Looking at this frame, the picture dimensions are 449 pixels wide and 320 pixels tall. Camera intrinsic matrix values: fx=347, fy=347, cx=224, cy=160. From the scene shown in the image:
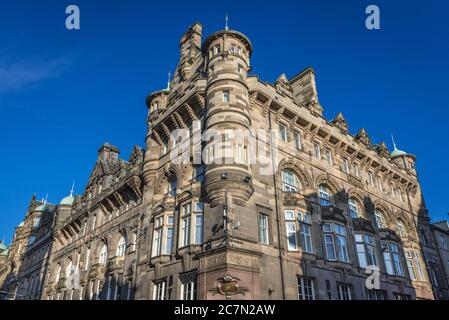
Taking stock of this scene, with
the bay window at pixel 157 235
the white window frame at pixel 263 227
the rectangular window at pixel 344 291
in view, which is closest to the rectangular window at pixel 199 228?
the white window frame at pixel 263 227

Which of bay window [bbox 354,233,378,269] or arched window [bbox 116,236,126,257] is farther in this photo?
arched window [bbox 116,236,126,257]

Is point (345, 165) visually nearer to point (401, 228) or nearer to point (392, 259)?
point (392, 259)

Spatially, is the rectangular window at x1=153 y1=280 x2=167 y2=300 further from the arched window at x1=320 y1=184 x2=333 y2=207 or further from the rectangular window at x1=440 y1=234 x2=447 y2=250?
the rectangular window at x1=440 y1=234 x2=447 y2=250

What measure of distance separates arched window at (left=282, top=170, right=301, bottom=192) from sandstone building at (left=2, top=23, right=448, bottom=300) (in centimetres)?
11

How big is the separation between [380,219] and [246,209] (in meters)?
17.9

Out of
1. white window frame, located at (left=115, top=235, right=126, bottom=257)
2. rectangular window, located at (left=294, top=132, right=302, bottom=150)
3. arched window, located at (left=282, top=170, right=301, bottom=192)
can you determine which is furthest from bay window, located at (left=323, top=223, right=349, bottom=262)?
white window frame, located at (left=115, top=235, right=126, bottom=257)

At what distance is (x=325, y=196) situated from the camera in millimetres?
27078

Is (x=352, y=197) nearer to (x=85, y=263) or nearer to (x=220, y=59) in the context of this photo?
(x=220, y=59)

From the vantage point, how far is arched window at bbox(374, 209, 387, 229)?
31.6m

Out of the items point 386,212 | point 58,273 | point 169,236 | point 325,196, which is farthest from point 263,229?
point 58,273

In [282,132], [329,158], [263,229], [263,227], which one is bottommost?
[263,229]

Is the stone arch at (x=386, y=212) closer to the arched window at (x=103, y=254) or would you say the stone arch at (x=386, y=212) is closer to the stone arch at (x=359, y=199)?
the stone arch at (x=359, y=199)

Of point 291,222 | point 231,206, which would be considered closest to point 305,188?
point 291,222

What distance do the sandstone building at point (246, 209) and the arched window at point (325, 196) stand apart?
11cm
